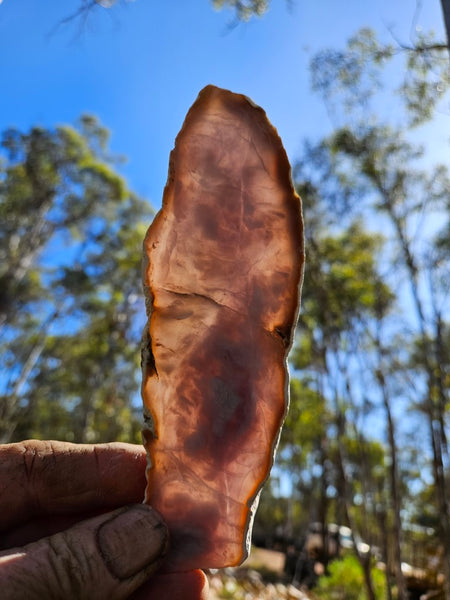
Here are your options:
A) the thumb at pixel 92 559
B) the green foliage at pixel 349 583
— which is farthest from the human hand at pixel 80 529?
the green foliage at pixel 349 583

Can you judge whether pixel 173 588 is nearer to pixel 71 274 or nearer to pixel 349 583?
pixel 349 583

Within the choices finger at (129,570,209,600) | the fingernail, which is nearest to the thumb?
the fingernail

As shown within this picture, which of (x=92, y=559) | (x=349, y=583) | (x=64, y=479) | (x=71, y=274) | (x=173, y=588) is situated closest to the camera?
(x=92, y=559)

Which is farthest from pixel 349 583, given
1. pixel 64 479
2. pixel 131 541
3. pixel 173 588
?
pixel 131 541

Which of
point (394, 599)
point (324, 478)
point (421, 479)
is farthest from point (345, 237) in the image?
point (421, 479)

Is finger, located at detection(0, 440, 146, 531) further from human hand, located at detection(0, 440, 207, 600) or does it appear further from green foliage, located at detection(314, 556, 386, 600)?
green foliage, located at detection(314, 556, 386, 600)

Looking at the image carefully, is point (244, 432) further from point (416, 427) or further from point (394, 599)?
point (416, 427)
